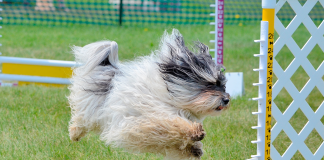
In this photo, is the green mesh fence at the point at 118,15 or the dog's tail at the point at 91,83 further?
the green mesh fence at the point at 118,15

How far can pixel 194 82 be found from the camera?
3035 millimetres

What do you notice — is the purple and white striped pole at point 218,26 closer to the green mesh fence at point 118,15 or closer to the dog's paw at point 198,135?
the dog's paw at point 198,135

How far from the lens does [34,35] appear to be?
10.3 metres

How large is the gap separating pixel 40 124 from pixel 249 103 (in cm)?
292

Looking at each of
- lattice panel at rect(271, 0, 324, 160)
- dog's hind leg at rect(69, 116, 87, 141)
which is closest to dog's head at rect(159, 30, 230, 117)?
lattice panel at rect(271, 0, 324, 160)

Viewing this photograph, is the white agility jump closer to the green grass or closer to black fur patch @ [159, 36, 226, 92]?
the green grass

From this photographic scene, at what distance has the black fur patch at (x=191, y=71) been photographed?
3025 mm

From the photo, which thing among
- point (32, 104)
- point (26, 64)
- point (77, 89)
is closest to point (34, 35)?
point (26, 64)

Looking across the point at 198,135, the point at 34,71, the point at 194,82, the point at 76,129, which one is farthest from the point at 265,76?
the point at 34,71

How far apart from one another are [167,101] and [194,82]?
0.85 ft

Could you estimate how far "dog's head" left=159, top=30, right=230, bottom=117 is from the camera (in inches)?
117

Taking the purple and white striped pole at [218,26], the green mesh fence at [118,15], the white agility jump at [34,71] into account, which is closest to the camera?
the purple and white striped pole at [218,26]

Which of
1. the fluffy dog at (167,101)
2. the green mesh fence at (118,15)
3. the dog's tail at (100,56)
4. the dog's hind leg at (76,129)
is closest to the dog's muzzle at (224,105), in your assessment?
the fluffy dog at (167,101)

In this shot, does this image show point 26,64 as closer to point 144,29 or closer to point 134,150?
point 134,150
